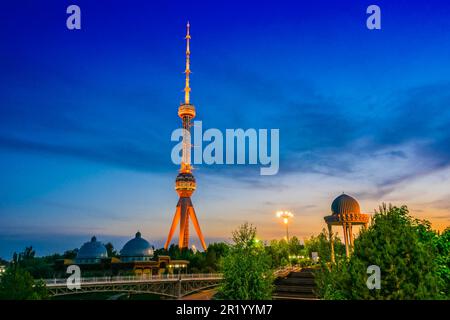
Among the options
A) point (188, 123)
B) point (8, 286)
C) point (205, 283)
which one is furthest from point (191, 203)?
point (8, 286)

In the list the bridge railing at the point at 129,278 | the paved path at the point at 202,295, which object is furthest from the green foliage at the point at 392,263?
the paved path at the point at 202,295

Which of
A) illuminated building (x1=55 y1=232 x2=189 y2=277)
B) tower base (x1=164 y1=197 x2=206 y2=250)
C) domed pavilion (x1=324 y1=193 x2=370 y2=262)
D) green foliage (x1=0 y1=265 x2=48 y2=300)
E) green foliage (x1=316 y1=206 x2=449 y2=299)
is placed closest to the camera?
green foliage (x1=316 y1=206 x2=449 y2=299)

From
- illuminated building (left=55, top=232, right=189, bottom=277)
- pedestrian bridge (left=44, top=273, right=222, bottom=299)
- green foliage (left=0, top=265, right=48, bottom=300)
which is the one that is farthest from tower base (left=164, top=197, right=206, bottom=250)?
green foliage (left=0, top=265, right=48, bottom=300)

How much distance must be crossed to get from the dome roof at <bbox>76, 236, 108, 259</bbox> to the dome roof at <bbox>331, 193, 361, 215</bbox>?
49466 mm

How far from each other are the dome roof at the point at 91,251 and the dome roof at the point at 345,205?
162 ft

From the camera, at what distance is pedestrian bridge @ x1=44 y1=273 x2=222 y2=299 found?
5903 cm

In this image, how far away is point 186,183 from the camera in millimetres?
137625

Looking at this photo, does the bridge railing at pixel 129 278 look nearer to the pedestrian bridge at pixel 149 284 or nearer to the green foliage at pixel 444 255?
the pedestrian bridge at pixel 149 284

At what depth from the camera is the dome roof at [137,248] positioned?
82062mm

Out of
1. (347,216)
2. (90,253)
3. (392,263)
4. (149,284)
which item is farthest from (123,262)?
(392,263)

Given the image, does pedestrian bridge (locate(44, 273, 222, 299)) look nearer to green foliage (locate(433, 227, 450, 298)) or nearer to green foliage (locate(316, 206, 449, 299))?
green foliage (locate(433, 227, 450, 298))

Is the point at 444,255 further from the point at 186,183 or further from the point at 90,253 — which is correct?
the point at 186,183
